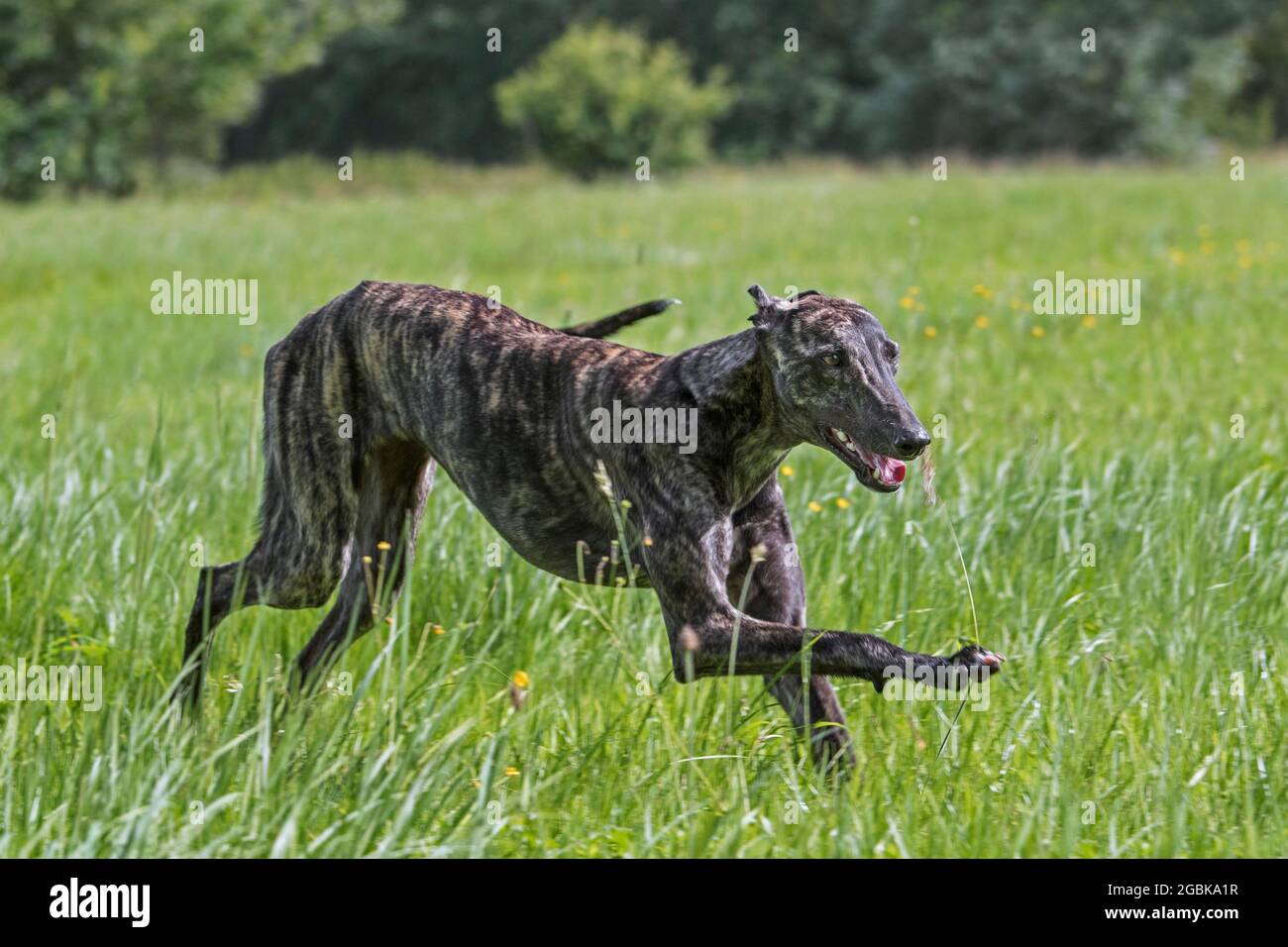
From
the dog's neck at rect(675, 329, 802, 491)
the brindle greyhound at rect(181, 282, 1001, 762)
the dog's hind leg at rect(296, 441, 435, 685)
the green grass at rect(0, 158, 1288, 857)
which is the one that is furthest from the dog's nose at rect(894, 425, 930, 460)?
the dog's hind leg at rect(296, 441, 435, 685)

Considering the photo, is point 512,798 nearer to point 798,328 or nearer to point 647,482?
point 647,482

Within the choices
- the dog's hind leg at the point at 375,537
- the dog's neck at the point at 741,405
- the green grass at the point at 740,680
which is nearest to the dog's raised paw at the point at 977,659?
the green grass at the point at 740,680

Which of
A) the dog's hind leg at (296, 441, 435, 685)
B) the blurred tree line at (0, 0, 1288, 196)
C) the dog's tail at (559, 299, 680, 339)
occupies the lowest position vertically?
the dog's hind leg at (296, 441, 435, 685)

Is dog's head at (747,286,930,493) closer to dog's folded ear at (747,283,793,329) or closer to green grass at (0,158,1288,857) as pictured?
dog's folded ear at (747,283,793,329)

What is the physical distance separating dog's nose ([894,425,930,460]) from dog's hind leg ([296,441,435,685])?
1.57 m

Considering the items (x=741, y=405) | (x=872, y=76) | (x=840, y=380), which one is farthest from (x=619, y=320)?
(x=872, y=76)

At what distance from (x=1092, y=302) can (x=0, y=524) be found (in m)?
7.88

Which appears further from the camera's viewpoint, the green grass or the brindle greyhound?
the brindle greyhound

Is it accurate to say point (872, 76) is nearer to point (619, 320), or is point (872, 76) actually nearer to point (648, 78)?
point (648, 78)

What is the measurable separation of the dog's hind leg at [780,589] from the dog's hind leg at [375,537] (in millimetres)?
991

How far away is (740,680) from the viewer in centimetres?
438

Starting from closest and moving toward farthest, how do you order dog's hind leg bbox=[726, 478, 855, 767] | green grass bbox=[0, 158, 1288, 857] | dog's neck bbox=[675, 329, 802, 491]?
green grass bbox=[0, 158, 1288, 857] < dog's neck bbox=[675, 329, 802, 491] < dog's hind leg bbox=[726, 478, 855, 767]

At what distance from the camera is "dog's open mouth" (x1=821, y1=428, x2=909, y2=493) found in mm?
3396

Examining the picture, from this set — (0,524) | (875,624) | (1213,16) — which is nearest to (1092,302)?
(875,624)
